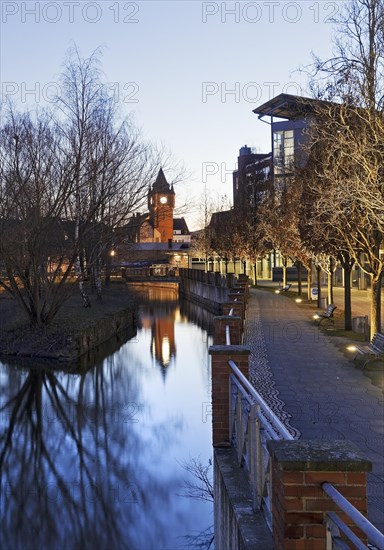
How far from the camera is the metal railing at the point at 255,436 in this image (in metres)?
3.94

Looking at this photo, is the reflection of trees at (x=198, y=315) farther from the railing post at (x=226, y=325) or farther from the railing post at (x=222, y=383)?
the railing post at (x=222, y=383)

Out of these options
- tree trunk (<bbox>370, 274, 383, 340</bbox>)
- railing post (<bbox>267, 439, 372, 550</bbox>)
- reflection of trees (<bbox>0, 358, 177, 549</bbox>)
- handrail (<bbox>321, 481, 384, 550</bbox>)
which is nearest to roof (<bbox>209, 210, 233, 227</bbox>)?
tree trunk (<bbox>370, 274, 383, 340</bbox>)

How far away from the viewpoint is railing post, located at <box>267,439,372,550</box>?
2.68 m

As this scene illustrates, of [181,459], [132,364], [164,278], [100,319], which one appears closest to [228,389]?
[181,459]

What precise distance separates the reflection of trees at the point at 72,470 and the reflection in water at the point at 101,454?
2 centimetres

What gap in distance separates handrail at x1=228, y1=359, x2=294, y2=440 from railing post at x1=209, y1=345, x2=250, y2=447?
0.11 m

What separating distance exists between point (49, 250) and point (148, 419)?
11.1m

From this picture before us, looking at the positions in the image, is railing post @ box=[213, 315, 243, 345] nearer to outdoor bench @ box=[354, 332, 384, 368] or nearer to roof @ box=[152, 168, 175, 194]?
outdoor bench @ box=[354, 332, 384, 368]

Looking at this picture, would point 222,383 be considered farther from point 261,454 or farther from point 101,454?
point 101,454

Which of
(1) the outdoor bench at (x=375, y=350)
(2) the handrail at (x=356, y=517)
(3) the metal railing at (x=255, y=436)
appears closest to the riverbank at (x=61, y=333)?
(1) the outdoor bench at (x=375, y=350)

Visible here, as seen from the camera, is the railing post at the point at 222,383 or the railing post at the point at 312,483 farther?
the railing post at the point at 222,383

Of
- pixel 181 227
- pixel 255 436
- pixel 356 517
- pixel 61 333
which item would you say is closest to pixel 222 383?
pixel 255 436

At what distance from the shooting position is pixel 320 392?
1009 centimetres

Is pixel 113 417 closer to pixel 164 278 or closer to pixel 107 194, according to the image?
pixel 107 194
